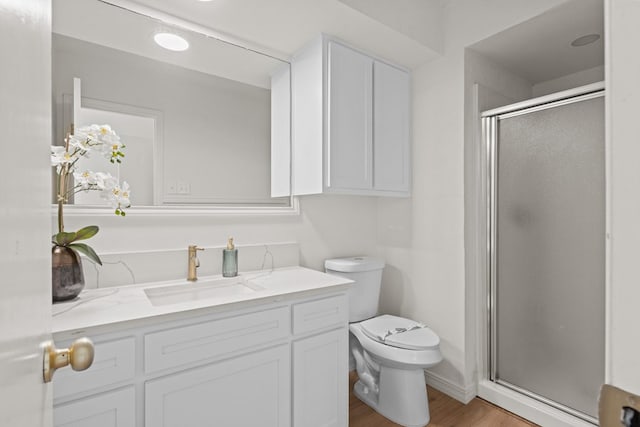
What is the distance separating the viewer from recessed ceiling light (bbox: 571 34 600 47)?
184cm

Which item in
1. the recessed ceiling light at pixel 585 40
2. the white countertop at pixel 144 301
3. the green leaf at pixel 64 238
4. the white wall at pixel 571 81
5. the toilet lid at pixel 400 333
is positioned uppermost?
the recessed ceiling light at pixel 585 40

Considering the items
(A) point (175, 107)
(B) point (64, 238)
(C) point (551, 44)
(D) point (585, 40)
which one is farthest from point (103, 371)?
(D) point (585, 40)

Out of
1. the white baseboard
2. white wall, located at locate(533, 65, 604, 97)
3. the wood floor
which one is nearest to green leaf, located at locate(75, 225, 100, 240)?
the wood floor

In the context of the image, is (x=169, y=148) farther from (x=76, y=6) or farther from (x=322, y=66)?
(x=322, y=66)

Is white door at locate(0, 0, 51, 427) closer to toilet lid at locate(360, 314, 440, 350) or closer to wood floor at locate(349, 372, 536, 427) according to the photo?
toilet lid at locate(360, 314, 440, 350)

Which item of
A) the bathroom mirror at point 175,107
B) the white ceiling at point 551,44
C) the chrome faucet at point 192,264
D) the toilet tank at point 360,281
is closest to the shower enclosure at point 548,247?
the white ceiling at point 551,44

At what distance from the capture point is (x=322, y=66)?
70.3 inches

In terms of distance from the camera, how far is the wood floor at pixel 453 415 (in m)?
1.77

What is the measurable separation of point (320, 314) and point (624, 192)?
1273mm

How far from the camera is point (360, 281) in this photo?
6.88ft

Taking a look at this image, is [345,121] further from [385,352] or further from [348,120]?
[385,352]

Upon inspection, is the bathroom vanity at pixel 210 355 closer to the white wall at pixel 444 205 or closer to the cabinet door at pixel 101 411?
the cabinet door at pixel 101 411

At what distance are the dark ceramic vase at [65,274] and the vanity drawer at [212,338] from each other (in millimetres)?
383

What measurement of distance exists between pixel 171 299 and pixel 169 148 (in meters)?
0.75
